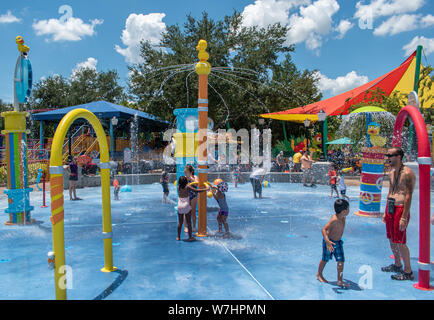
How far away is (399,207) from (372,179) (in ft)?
14.8

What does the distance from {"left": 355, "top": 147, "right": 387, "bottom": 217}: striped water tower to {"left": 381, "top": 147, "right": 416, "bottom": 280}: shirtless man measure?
4.28 meters

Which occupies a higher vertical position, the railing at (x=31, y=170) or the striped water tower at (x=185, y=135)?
the striped water tower at (x=185, y=135)

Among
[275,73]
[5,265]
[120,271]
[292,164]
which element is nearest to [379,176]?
[120,271]

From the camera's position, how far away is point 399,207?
198 inches

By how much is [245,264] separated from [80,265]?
105 inches

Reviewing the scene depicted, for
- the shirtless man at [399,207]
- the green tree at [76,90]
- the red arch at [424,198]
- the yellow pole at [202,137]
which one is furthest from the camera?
the green tree at [76,90]

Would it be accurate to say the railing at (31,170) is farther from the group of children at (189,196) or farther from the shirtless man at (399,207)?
the shirtless man at (399,207)

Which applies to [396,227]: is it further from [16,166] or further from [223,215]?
[16,166]

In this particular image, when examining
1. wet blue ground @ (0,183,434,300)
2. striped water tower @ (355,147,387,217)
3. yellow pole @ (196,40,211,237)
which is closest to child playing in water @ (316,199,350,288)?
wet blue ground @ (0,183,434,300)

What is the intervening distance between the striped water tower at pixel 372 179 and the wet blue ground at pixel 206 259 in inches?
19.1

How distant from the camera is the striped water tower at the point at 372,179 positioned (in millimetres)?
9289

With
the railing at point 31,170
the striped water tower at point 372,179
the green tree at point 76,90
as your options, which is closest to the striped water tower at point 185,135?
the striped water tower at point 372,179

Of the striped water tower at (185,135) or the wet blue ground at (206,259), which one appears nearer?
the wet blue ground at (206,259)

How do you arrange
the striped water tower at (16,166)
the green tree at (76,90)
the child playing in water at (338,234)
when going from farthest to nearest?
the green tree at (76,90) < the striped water tower at (16,166) < the child playing in water at (338,234)
